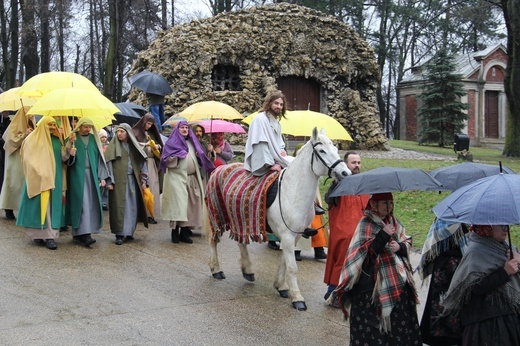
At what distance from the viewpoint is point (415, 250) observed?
35.0 feet


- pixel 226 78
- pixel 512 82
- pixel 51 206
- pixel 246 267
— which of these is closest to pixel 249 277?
pixel 246 267

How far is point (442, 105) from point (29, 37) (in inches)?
785

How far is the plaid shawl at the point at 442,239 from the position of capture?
18.2ft

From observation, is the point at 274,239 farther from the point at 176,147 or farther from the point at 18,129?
the point at 18,129

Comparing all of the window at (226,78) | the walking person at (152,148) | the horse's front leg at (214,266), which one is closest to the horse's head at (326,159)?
the horse's front leg at (214,266)

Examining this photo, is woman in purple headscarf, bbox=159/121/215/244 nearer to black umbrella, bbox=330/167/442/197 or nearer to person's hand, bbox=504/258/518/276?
black umbrella, bbox=330/167/442/197

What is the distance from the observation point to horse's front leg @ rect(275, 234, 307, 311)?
715 cm

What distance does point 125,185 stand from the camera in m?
9.97

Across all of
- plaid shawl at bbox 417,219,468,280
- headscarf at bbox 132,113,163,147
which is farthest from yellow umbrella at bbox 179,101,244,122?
plaid shawl at bbox 417,219,468,280

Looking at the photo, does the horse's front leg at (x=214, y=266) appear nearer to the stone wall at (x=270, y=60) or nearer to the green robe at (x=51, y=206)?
the green robe at (x=51, y=206)

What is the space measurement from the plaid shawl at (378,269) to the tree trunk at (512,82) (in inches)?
718

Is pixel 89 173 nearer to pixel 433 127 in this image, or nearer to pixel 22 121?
pixel 22 121

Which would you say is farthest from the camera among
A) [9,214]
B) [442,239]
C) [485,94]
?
[485,94]

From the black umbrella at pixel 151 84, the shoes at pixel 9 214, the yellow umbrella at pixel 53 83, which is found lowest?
the shoes at pixel 9 214
